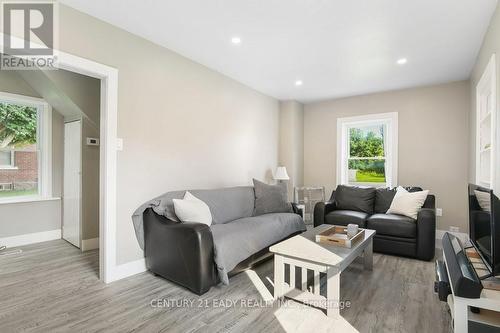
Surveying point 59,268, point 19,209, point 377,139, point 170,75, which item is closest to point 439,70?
point 377,139

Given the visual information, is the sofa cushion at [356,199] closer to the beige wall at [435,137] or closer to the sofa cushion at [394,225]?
the sofa cushion at [394,225]

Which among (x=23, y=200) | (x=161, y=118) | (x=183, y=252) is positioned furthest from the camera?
(x=23, y=200)

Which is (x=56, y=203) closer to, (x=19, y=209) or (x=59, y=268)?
(x=19, y=209)

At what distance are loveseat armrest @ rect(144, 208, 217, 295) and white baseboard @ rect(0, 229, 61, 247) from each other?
2.37 meters

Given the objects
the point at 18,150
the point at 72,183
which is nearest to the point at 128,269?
the point at 72,183

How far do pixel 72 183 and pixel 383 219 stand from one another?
446 cm

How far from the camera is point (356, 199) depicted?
4117mm

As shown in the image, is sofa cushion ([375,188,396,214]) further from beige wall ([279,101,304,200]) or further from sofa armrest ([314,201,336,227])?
beige wall ([279,101,304,200])

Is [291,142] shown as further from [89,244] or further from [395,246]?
[89,244]

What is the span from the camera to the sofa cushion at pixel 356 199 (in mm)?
4035

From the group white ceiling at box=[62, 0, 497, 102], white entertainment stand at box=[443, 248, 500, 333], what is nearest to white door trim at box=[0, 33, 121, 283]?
white ceiling at box=[62, 0, 497, 102]

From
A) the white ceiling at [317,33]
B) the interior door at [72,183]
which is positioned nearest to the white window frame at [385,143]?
the white ceiling at [317,33]

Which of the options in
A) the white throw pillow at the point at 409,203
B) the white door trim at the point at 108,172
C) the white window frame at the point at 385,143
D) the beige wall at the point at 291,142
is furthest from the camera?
the beige wall at the point at 291,142

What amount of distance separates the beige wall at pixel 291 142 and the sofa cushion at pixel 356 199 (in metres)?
1.10
